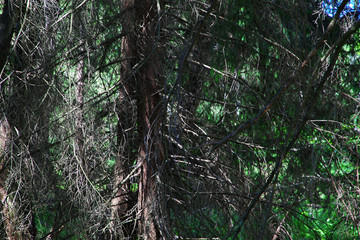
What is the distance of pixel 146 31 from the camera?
14.9 ft

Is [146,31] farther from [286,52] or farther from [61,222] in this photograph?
[61,222]

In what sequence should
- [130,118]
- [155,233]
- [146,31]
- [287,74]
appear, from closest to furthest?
[287,74] → [155,233] → [146,31] → [130,118]

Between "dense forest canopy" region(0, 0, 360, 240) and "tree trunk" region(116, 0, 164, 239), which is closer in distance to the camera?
"dense forest canopy" region(0, 0, 360, 240)

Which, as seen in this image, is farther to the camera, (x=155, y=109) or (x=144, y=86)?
(x=144, y=86)

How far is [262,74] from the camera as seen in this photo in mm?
4711

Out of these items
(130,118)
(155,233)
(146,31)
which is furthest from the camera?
(130,118)

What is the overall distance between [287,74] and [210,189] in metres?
1.65

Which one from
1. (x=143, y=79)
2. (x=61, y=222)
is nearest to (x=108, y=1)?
(x=143, y=79)

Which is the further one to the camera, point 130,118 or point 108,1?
point 130,118

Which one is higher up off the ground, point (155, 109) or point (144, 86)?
point (144, 86)

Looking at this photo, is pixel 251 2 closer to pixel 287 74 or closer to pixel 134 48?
pixel 287 74

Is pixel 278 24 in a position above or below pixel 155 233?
above

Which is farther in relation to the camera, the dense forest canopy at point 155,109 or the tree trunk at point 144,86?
the tree trunk at point 144,86

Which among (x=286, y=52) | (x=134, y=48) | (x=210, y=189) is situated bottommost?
(x=210, y=189)
